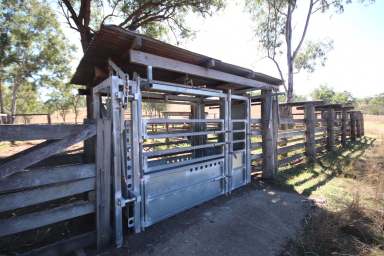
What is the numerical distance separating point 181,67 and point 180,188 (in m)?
1.86

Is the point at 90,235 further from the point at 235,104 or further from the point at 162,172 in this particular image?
the point at 235,104

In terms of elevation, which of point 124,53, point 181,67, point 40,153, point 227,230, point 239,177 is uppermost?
point 124,53

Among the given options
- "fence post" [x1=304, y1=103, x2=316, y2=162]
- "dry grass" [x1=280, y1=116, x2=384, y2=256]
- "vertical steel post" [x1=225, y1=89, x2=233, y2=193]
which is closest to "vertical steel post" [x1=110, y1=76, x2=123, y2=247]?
Result: "dry grass" [x1=280, y1=116, x2=384, y2=256]

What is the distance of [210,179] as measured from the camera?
4.28 metres

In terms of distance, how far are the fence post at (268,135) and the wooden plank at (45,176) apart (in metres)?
4.17

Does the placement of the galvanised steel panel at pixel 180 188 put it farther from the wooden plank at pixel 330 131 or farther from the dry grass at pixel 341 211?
the wooden plank at pixel 330 131

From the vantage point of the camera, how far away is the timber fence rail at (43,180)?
2.18 meters

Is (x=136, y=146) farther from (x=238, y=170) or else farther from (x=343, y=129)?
(x=343, y=129)

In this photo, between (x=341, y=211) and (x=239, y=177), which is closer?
(x=341, y=211)

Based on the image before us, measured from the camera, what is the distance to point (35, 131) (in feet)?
7.39

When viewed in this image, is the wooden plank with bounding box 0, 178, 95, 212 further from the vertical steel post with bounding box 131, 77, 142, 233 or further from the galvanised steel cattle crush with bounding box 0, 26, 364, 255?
the vertical steel post with bounding box 131, 77, 142, 233

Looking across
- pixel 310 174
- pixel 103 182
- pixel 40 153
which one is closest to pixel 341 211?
pixel 310 174

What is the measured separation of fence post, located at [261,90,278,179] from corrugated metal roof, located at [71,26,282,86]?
1.01m

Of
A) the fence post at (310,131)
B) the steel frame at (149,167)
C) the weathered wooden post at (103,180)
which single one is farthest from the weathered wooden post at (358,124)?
the weathered wooden post at (103,180)
